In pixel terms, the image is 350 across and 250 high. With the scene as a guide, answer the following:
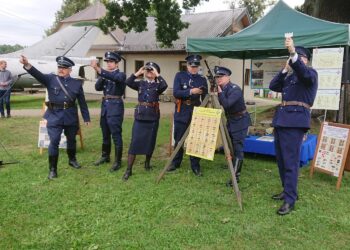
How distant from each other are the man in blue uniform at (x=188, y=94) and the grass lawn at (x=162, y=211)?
0.70 metres

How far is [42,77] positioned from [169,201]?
274cm

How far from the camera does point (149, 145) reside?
5.78m

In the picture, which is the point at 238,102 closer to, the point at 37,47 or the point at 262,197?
the point at 262,197

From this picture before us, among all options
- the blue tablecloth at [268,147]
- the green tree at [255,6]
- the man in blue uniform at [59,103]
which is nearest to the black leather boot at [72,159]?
the man in blue uniform at [59,103]

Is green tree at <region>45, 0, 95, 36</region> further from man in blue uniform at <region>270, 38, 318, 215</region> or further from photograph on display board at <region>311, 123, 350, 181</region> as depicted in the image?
man in blue uniform at <region>270, 38, 318, 215</region>

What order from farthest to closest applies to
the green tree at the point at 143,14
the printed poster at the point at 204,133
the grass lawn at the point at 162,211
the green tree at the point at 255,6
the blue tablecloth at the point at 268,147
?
the green tree at the point at 255,6
the green tree at the point at 143,14
the blue tablecloth at the point at 268,147
the printed poster at the point at 204,133
the grass lawn at the point at 162,211

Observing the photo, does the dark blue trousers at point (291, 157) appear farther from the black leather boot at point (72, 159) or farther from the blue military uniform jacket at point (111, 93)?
the black leather boot at point (72, 159)

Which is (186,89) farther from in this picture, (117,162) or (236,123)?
(117,162)

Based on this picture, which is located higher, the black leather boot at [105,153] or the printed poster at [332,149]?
the printed poster at [332,149]

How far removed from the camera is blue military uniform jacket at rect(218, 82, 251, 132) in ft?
17.1

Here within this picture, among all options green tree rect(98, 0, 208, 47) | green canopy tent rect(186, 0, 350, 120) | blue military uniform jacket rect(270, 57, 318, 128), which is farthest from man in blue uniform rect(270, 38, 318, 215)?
green tree rect(98, 0, 208, 47)

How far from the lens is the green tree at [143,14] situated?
14.1 meters

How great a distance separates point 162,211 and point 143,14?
37.2 ft

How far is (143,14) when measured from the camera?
Result: 46.8 ft
